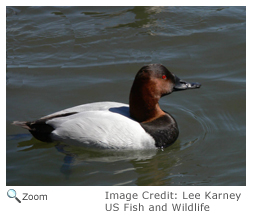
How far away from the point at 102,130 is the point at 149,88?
80 centimetres

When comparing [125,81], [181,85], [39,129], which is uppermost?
[181,85]

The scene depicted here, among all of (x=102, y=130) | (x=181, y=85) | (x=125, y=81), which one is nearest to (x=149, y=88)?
(x=181, y=85)

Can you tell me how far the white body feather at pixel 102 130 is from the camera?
191 inches

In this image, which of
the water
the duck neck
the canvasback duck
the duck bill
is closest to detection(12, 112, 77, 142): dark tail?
the canvasback duck

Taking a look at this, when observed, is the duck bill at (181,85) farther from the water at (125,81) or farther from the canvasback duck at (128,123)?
the water at (125,81)

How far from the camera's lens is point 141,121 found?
5.07m

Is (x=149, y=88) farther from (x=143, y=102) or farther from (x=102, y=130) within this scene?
(x=102, y=130)

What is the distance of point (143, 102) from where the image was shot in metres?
4.96

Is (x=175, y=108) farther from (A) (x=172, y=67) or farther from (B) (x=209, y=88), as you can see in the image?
(A) (x=172, y=67)

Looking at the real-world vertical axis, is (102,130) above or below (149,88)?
below

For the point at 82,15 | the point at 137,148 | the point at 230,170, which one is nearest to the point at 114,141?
the point at 137,148

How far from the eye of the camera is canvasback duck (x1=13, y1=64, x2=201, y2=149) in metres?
4.85

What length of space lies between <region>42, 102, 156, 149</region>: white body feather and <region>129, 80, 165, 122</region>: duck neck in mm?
130
